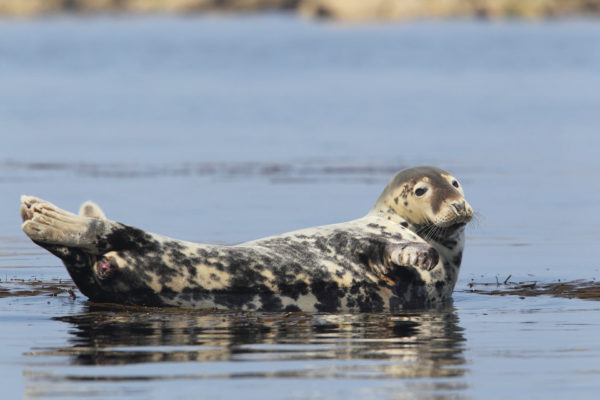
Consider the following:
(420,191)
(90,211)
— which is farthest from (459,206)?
(90,211)

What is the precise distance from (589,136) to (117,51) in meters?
45.5

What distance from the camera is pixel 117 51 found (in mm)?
68375

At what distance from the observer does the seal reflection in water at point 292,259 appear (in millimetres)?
9586

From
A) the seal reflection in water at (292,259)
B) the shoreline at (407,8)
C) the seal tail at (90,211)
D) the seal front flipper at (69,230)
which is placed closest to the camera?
the seal front flipper at (69,230)

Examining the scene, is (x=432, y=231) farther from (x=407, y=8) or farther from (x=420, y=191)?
(x=407, y=8)

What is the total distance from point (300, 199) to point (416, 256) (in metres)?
7.62

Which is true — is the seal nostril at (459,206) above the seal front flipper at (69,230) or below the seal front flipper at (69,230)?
above

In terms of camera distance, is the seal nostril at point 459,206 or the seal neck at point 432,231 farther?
the seal neck at point 432,231

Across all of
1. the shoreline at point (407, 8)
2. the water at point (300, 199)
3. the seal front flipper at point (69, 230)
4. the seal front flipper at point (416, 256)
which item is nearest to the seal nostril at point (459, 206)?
the seal front flipper at point (416, 256)

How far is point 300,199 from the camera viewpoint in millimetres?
17391

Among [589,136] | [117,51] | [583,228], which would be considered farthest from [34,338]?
[117,51]

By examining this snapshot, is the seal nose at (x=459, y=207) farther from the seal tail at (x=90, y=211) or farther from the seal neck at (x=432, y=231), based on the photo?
the seal tail at (x=90, y=211)

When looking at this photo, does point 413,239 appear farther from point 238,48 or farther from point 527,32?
point 527,32

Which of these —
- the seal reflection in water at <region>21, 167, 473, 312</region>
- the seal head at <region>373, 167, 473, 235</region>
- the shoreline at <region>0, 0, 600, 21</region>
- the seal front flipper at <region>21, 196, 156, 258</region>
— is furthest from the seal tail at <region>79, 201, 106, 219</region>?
the shoreline at <region>0, 0, 600, 21</region>
